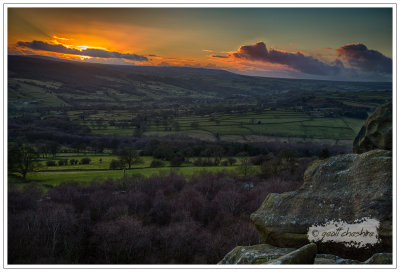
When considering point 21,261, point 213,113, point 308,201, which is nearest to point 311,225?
point 308,201

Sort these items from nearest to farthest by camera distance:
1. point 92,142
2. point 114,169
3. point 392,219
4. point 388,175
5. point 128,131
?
point 392,219 < point 388,175 < point 114,169 < point 92,142 < point 128,131

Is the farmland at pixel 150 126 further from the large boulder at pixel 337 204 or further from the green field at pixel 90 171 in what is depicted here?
the large boulder at pixel 337 204

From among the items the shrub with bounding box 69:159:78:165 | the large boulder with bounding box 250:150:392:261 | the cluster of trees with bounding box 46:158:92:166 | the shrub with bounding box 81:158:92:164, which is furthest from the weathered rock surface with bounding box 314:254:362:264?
the shrub with bounding box 81:158:92:164

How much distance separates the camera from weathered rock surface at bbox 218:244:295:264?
486 cm

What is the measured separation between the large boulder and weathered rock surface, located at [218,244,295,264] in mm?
165

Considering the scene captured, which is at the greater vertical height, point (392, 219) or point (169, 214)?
point (392, 219)

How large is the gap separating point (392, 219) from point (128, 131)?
151ft

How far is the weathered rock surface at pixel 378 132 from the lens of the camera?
20.1 feet

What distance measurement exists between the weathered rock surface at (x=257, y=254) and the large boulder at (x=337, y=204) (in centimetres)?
16

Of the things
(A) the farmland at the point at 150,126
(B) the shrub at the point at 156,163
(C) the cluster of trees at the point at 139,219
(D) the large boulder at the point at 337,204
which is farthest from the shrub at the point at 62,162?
(D) the large boulder at the point at 337,204

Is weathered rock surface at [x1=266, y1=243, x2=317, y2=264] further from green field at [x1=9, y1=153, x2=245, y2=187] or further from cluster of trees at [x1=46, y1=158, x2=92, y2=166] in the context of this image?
cluster of trees at [x1=46, y1=158, x2=92, y2=166]

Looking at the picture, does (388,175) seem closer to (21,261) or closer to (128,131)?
(21,261)
